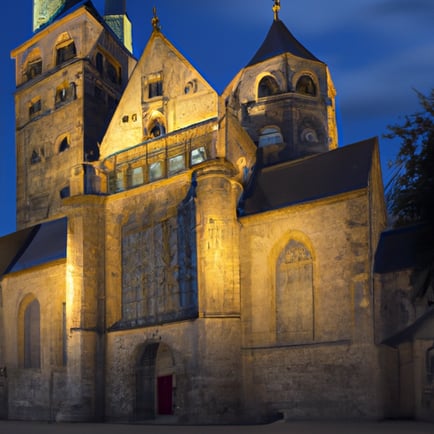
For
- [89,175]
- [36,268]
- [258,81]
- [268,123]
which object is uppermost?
[258,81]

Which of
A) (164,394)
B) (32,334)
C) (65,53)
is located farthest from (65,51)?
(164,394)

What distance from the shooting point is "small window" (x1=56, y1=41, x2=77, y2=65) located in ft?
134

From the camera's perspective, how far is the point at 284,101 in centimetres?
3278

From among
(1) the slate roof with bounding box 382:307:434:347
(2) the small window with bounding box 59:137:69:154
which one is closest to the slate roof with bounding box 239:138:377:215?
(1) the slate roof with bounding box 382:307:434:347

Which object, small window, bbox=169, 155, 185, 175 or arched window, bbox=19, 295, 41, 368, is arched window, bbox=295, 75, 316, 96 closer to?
small window, bbox=169, 155, 185, 175

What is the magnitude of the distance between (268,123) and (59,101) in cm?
1424

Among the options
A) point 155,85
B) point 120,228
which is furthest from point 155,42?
point 120,228

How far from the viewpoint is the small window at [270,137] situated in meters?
32.6

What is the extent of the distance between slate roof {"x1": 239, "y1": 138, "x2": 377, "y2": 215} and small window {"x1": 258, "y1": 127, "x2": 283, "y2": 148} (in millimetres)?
6419

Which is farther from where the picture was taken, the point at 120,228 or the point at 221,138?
the point at 120,228

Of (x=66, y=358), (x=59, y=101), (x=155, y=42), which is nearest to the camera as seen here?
(x=66, y=358)

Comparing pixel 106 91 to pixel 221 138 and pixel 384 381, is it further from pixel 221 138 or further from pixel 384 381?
pixel 384 381

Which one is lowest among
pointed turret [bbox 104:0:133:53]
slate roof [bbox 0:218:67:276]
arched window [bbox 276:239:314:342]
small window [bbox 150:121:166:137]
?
arched window [bbox 276:239:314:342]

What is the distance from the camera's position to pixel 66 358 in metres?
27.8
